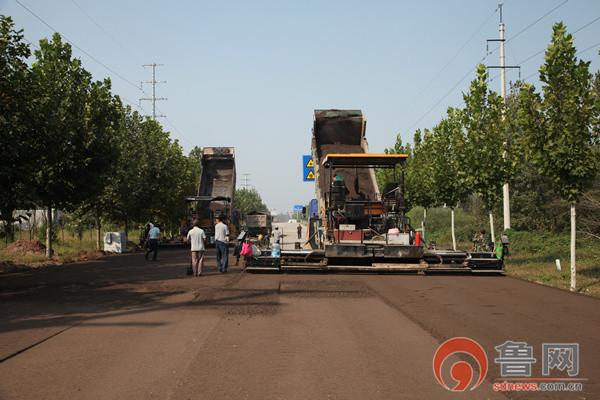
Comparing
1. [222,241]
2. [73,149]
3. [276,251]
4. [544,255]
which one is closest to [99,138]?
[73,149]

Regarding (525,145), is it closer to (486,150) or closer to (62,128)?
(486,150)

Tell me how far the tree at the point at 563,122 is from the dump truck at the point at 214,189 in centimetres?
2257

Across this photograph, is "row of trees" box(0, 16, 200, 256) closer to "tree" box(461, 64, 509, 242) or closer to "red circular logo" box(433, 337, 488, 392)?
"red circular logo" box(433, 337, 488, 392)

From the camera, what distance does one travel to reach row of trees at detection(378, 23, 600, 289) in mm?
15531

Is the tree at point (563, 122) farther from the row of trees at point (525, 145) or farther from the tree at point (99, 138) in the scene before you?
the tree at point (99, 138)

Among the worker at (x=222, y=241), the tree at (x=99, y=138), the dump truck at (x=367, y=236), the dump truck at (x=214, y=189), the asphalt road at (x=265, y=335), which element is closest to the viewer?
the asphalt road at (x=265, y=335)

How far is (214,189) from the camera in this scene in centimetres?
3841

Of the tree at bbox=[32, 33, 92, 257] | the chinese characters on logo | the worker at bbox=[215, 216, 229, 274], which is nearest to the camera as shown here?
the chinese characters on logo

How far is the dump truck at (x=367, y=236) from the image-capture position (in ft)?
57.1

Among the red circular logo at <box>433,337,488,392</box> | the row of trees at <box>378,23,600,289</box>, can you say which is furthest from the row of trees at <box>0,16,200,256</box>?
the red circular logo at <box>433,337,488,392</box>

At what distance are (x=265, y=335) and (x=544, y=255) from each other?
811 inches

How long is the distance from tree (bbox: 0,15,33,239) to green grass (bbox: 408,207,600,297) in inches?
A: 545

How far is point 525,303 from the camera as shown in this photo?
12.3m

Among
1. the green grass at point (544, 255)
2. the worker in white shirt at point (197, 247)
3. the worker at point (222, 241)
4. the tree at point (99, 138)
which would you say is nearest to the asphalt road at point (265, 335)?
the worker in white shirt at point (197, 247)
